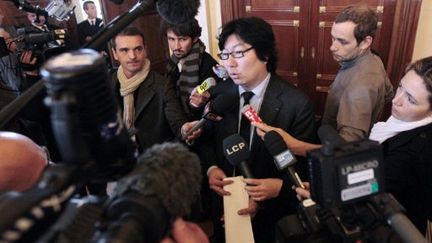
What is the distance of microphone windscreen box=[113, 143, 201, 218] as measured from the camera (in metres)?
0.39

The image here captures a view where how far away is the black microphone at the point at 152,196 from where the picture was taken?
0.35 meters

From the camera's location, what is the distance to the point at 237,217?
0.92 m

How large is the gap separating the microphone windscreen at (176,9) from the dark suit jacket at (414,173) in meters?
0.86

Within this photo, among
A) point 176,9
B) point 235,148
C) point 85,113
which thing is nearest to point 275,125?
point 235,148

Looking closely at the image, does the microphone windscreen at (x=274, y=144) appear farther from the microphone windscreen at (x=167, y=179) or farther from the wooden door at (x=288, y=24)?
the wooden door at (x=288, y=24)

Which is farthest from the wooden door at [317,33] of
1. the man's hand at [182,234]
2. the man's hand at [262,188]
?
the man's hand at [182,234]

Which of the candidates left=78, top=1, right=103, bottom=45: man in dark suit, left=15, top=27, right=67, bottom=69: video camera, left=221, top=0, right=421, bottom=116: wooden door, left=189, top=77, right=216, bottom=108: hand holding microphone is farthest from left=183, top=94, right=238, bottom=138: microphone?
left=78, top=1, right=103, bottom=45: man in dark suit

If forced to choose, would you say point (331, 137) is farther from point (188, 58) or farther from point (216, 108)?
point (188, 58)

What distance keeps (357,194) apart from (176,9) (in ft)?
2.19

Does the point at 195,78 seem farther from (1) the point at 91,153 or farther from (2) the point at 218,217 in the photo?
(1) the point at 91,153

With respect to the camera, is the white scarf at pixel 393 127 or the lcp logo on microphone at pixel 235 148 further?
the white scarf at pixel 393 127

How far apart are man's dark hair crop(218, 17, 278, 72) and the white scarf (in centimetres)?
53

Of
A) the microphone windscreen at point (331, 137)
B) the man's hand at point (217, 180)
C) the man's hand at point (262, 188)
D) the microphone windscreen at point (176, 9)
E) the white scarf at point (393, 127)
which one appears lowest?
the man's hand at point (217, 180)

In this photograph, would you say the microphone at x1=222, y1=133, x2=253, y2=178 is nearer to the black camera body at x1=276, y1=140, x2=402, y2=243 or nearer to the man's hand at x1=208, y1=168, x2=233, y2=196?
the man's hand at x1=208, y1=168, x2=233, y2=196
